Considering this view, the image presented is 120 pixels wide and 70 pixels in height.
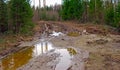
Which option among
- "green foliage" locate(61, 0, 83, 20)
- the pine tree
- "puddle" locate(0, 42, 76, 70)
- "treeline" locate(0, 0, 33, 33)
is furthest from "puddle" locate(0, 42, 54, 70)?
"green foliage" locate(61, 0, 83, 20)

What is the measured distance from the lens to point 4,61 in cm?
1509

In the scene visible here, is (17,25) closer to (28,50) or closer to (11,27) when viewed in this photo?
(11,27)

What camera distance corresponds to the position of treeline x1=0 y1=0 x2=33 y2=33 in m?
25.0

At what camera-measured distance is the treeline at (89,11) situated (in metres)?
41.8

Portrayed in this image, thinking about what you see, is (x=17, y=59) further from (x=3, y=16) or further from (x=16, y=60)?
(x=3, y=16)

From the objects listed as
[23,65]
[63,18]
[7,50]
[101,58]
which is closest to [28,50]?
[7,50]

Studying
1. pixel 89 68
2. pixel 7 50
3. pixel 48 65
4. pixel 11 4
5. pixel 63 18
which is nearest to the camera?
pixel 89 68

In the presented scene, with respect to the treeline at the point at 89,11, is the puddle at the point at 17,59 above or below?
below

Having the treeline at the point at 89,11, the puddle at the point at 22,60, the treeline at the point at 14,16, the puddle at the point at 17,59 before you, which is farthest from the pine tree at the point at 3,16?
the treeline at the point at 89,11

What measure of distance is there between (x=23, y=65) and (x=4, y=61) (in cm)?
199

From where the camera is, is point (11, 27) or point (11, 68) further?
point (11, 27)

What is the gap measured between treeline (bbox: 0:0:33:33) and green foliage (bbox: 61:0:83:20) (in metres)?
25.0

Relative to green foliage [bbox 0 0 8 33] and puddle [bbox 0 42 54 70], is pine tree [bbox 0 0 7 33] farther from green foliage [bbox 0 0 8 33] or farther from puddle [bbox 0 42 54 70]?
puddle [bbox 0 42 54 70]

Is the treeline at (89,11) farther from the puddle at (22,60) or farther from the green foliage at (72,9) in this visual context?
the puddle at (22,60)
